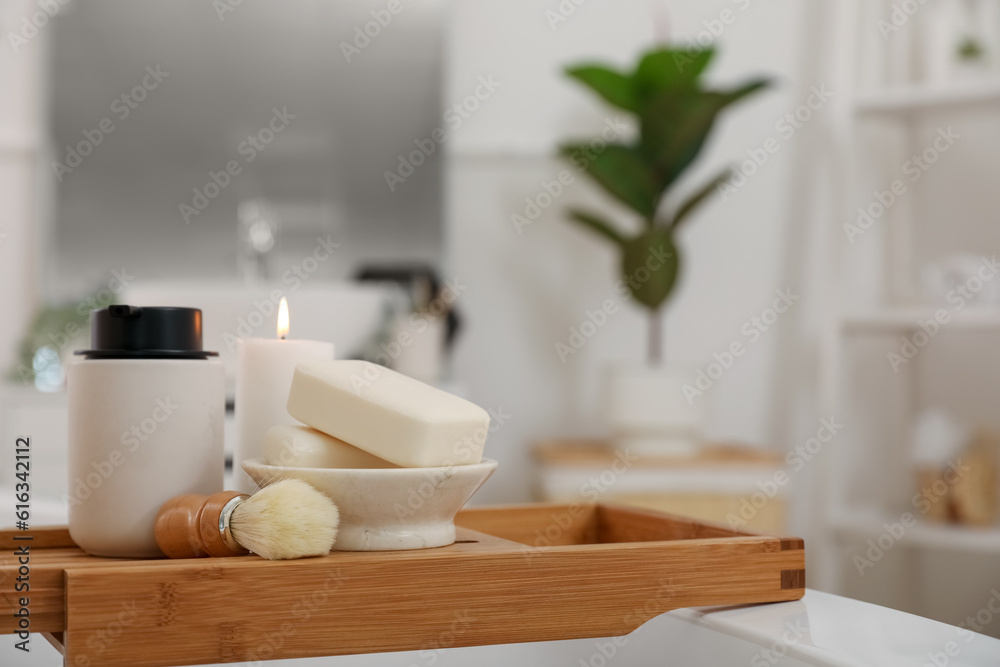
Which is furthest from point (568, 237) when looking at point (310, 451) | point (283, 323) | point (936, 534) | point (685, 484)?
point (310, 451)

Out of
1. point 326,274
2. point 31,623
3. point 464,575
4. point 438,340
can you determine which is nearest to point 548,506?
point 464,575

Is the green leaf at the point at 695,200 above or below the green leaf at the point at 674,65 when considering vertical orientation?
below

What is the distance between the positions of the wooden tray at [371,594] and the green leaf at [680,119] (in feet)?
5.17

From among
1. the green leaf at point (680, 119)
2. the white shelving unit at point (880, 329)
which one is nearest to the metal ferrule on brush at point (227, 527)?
the green leaf at point (680, 119)

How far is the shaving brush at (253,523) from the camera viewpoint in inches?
19.3

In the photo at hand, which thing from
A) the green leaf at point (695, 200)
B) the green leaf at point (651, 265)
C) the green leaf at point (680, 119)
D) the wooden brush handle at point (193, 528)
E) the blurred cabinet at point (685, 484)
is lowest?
the blurred cabinet at point (685, 484)

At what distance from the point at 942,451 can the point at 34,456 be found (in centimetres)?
194

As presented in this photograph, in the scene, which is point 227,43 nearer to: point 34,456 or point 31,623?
point 34,456

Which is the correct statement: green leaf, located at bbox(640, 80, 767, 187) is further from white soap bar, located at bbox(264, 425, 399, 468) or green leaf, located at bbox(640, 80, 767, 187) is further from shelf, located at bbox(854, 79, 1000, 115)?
white soap bar, located at bbox(264, 425, 399, 468)

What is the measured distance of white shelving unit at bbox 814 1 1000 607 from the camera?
2021 mm

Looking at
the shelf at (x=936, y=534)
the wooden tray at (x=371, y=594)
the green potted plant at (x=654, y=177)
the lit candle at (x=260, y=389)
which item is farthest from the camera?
the green potted plant at (x=654, y=177)

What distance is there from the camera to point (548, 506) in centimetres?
71

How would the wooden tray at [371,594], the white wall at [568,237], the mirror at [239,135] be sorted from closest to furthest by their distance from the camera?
the wooden tray at [371,594], the mirror at [239,135], the white wall at [568,237]

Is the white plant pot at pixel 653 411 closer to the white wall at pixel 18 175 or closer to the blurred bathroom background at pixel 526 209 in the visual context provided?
the blurred bathroom background at pixel 526 209
